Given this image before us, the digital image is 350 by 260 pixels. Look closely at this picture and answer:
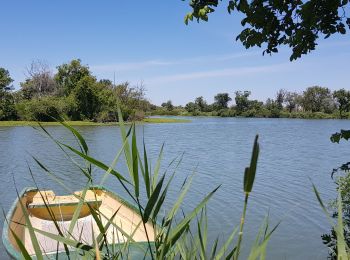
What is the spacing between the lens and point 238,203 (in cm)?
1246

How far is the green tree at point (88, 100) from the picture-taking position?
190 feet

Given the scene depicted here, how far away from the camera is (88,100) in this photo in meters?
58.3

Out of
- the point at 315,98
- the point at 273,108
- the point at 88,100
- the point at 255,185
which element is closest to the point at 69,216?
the point at 255,185

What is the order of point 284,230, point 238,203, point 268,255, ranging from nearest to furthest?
point 268,255
point 284,230
point 238,203

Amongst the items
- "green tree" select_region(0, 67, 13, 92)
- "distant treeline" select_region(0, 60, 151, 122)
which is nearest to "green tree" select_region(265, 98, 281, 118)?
"distant treeline" select_region(0, 60, 151, 122)

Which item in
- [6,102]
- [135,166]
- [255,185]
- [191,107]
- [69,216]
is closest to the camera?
[135,166]

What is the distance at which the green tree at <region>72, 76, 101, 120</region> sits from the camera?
57812 mm

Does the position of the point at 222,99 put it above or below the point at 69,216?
above

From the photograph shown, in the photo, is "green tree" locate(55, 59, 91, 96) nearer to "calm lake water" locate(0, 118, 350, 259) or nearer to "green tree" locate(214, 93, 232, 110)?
"calm lake water" locate(0, 118, 350, 259)

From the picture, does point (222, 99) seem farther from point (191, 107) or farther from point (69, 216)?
point (69, 216)

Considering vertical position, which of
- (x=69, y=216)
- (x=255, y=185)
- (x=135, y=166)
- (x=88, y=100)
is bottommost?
(x=255, y=185)

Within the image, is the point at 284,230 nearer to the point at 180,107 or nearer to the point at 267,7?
the point at 267,7

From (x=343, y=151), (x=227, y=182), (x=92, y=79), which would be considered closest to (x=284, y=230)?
(x=227, y=182)

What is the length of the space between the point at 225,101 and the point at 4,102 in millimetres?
79072
